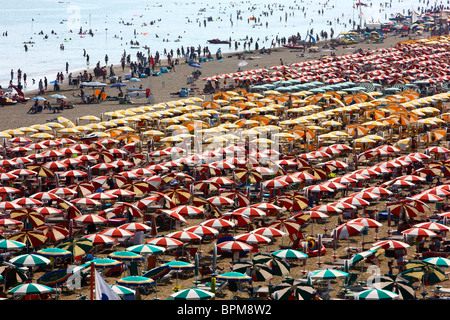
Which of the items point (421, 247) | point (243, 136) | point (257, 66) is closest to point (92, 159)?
point (243, 136)

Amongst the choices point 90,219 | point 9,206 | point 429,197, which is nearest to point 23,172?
point 9,206

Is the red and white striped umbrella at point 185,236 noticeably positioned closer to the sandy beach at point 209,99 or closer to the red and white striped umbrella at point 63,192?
the sandy beach at point 209,99

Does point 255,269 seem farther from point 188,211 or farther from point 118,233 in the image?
point 188,211

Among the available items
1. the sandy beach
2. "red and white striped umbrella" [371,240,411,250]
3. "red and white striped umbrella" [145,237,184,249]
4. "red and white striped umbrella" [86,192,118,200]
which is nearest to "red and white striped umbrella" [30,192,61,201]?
"red and white striped umbrella" [86,192,118,200]

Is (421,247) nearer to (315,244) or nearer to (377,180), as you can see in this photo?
(315,244)

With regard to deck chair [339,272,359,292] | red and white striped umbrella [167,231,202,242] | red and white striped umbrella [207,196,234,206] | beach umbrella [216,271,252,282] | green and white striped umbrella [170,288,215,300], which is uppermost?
green and white striped umbrella [170,288,215,300]

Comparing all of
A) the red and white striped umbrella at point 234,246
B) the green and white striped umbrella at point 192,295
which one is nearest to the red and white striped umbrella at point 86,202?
the red and white striped umbrella at point 234,246

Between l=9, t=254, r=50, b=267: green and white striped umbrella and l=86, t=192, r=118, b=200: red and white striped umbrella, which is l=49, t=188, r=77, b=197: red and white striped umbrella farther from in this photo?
l=9, t=254, r=50, b=267: green and white striped umbrella
